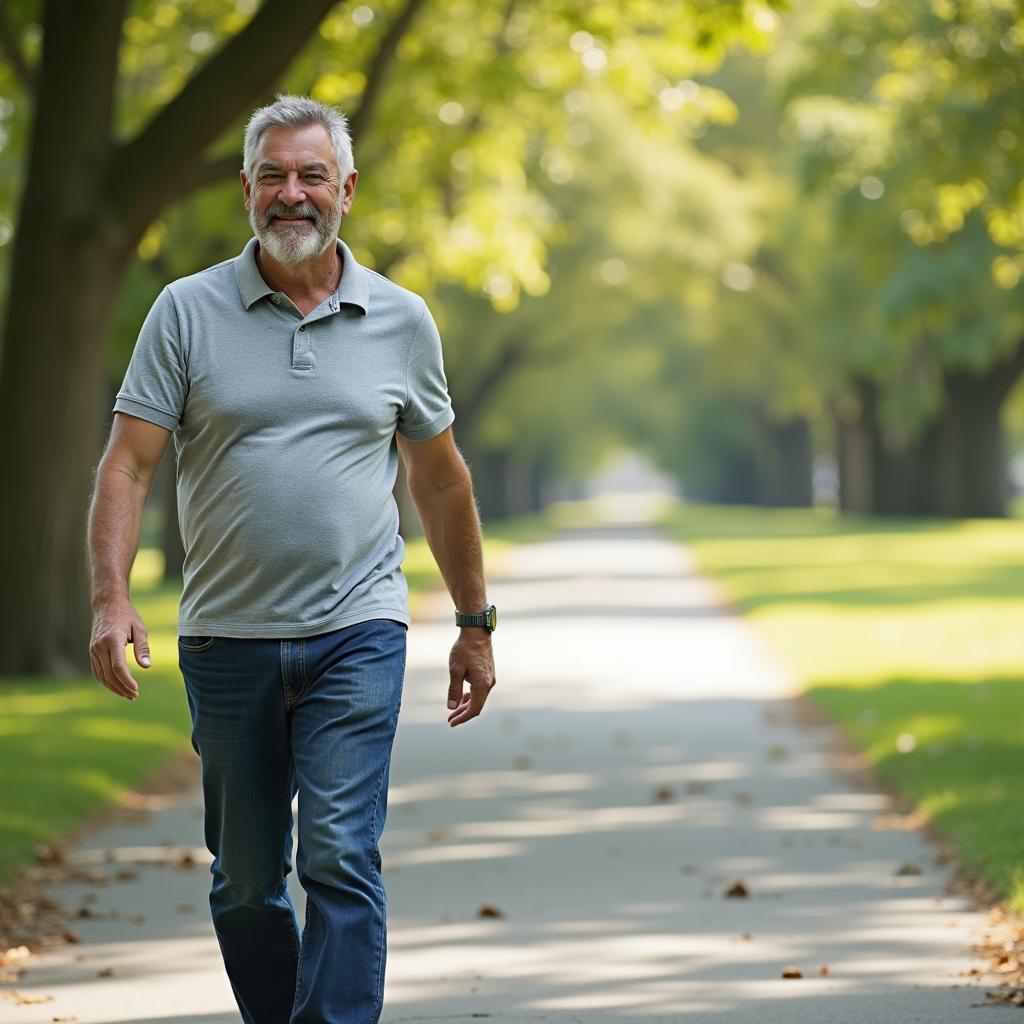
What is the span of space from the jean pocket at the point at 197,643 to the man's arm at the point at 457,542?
0.61 metres

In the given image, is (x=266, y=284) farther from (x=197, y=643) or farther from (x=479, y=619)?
(x=479, y=619)

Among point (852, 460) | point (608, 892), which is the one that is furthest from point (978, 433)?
point (608, 892)

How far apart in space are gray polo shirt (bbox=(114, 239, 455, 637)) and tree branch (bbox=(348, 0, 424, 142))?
1166 centimetres

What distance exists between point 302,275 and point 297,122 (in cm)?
33

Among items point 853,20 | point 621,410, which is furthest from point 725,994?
point 621,410

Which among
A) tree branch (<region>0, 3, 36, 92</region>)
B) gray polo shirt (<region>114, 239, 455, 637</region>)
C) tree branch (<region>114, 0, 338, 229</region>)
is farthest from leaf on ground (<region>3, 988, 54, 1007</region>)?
tree branch (<region>0, 3, 36, 92</region>)

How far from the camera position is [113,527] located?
4.18 meters

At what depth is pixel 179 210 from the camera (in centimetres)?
2425

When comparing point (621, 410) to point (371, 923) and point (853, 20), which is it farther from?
point (371, 923)

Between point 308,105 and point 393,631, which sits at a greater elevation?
point 308,105

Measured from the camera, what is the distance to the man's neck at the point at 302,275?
14.2 ft

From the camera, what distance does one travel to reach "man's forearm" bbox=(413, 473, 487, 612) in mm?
4629

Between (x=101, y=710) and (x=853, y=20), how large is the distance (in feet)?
60.9

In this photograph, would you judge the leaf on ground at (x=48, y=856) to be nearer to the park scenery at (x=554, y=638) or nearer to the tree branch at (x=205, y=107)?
the park scenery at (x=554, y=638)
